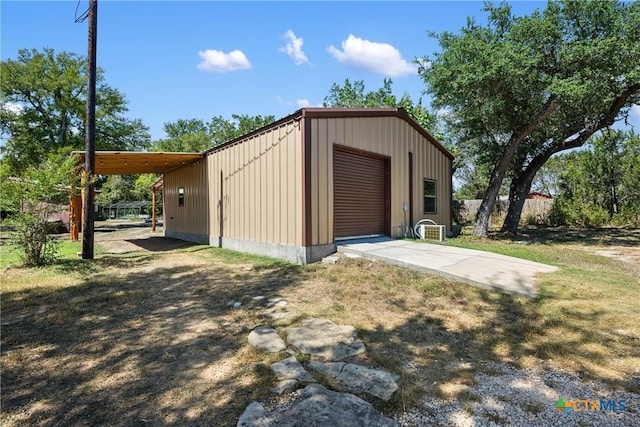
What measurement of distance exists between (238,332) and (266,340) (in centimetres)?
39

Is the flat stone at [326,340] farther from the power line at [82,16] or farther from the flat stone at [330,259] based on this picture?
the power line at [82,16]

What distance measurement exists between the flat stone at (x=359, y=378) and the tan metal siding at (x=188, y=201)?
8579 millimetres

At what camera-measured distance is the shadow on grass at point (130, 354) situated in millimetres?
2143

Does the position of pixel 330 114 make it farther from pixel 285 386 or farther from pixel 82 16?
pixel 82 16

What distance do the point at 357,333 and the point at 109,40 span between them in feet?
27.1

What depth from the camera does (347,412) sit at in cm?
206

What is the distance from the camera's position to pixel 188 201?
1177cm

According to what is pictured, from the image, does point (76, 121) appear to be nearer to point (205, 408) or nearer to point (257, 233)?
point (257, 233)

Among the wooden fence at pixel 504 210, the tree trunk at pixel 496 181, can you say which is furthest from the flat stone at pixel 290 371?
the wooden fence at pixel 504 210

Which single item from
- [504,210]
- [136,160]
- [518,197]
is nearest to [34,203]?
[136,160]

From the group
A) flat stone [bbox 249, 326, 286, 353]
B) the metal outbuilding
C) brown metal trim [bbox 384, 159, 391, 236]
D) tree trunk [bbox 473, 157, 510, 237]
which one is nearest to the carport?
the metal outbuilding

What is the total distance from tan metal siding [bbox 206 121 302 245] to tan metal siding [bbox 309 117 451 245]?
419 mm

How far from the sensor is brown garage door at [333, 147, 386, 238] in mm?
7695

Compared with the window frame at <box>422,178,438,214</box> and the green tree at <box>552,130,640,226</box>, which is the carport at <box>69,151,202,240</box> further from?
the green tree at <box>552,130,640,226</box>
